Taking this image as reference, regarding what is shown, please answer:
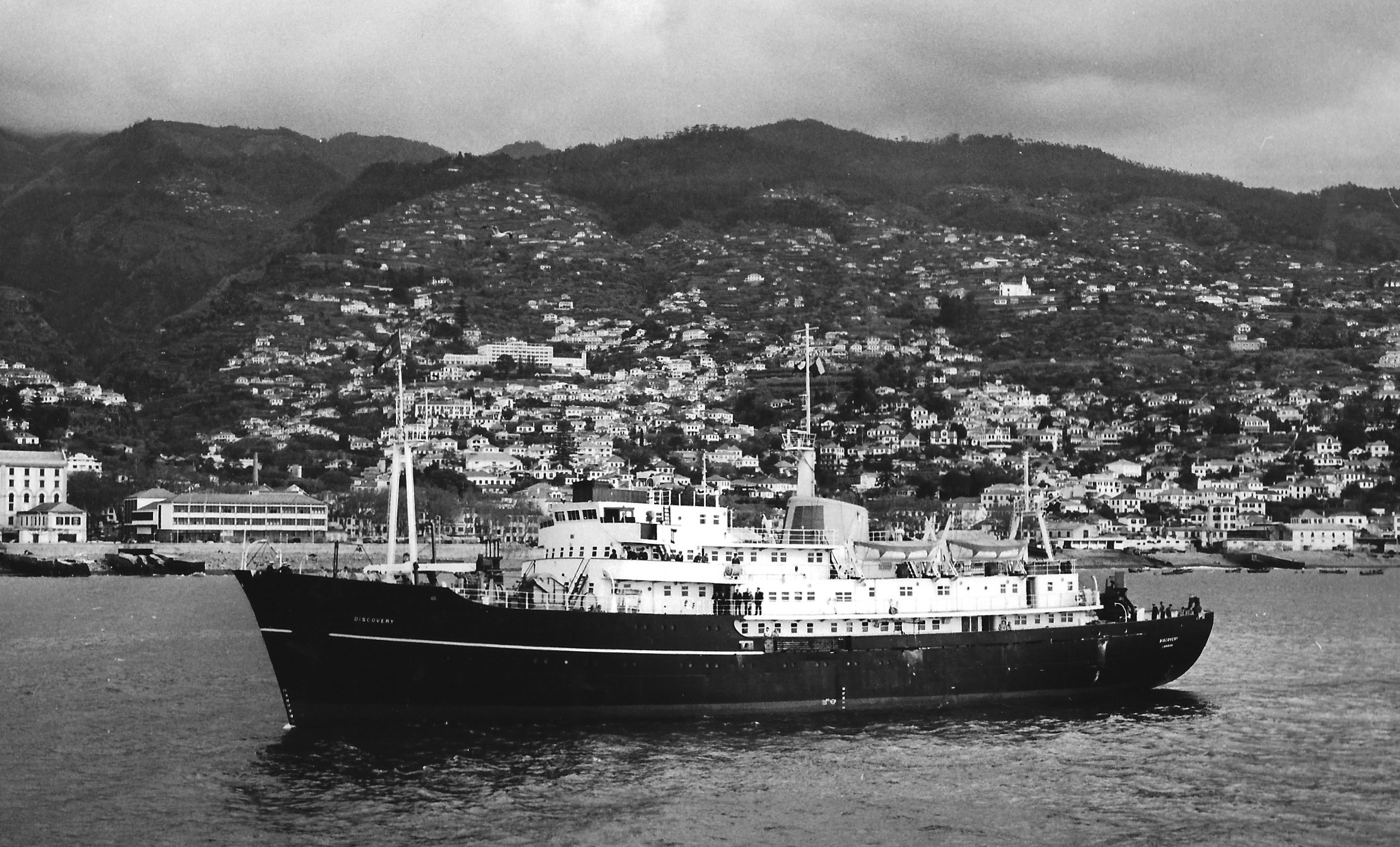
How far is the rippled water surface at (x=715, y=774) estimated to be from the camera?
102ft

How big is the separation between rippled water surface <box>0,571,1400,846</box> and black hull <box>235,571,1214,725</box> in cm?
71

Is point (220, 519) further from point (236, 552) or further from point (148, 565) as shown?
point (148, 565)

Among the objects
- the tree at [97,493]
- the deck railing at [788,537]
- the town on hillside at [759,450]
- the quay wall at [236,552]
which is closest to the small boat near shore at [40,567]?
the quay wall at [236,552]

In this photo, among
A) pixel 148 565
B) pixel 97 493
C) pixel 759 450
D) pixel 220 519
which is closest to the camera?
pixel 148 565

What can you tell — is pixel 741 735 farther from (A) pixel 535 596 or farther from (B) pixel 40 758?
(B) pixel 40 758

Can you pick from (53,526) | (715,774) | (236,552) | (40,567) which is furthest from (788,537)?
(53,526)

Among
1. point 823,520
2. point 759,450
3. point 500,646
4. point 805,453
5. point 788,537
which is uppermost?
point 759,450

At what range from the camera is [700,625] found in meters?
40.1

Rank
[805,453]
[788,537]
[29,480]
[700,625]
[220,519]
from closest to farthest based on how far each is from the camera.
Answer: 1. [700,625]
2. [788,537]
3. [805,453]
4. [220,519]
5. [29,480]

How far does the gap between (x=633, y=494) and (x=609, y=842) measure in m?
13.7

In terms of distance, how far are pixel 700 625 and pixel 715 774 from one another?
5739 mm

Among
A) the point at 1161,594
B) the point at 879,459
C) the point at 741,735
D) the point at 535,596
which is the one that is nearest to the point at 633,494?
the point at 535,596

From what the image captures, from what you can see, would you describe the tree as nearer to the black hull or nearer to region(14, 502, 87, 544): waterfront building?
region(14, 502, 87, 544): waterfront building

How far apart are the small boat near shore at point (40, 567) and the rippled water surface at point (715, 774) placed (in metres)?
67.3
